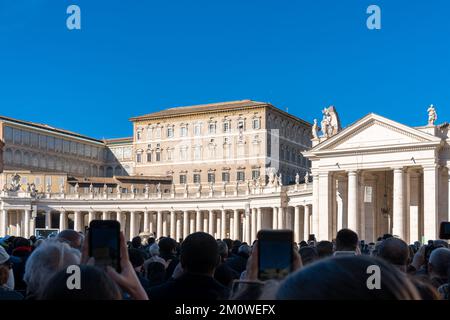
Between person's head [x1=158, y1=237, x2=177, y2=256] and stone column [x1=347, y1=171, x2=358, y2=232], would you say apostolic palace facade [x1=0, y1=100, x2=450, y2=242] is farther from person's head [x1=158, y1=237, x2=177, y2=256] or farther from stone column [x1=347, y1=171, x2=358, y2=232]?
person's head [x1=158, y1=237, x2=177, y2=256]

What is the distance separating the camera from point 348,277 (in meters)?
2.97

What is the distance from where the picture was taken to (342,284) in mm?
2943

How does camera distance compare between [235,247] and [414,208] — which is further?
[414,208]

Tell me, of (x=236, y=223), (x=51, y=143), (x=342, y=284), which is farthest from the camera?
(x=51, y=143)

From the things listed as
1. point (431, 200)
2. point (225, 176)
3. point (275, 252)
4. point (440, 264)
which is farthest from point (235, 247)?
point (225, 176)

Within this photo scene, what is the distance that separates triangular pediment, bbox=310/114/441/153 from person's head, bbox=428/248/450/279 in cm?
5549

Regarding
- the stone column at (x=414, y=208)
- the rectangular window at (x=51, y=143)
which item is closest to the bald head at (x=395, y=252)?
the stone column at (x=414, y=208)

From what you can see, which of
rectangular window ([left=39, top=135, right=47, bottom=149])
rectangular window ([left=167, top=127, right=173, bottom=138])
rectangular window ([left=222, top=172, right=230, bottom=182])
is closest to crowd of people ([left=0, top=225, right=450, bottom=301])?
rectangular window ([left=222, top=172, right=230, bottom=182])

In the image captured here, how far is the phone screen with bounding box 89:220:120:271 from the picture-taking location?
23.1ft

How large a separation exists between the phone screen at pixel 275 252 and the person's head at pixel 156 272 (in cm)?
630

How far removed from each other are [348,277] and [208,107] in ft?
410

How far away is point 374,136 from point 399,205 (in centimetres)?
768

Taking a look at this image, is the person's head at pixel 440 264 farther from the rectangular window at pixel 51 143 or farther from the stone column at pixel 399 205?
the rectangular window at pixel 51 143

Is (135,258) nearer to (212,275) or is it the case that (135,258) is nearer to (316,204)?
(212,275)
